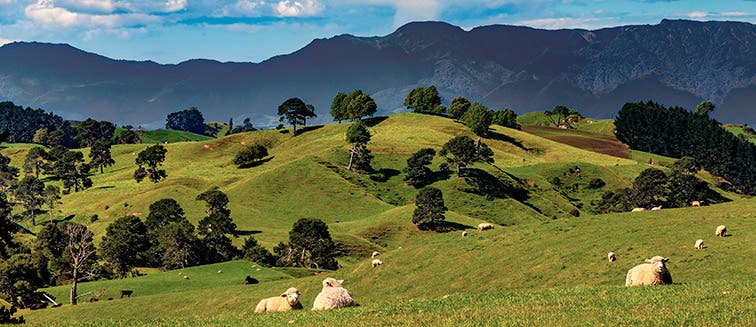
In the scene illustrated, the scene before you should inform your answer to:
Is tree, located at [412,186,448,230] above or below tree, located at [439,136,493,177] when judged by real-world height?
below

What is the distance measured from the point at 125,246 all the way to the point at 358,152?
268 feet

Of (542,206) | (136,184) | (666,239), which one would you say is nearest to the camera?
(666,239)

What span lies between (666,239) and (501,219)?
95306 millimetres

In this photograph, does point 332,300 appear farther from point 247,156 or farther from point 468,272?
point 247,156

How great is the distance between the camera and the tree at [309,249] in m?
105

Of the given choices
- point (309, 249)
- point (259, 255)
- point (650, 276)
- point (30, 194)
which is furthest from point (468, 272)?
point (30, 194)

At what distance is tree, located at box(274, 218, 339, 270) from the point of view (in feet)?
345

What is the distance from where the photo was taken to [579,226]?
197 feet

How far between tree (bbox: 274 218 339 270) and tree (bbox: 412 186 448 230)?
74.9 ft

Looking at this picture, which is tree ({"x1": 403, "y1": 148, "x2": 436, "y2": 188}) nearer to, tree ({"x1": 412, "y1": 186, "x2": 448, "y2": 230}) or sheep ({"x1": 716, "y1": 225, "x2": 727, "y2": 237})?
tree ({"x1": 412, "y1": 186, "x2": 448, "y2": 230})

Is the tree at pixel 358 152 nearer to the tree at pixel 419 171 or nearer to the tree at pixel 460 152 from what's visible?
the tree at pixel 419 171

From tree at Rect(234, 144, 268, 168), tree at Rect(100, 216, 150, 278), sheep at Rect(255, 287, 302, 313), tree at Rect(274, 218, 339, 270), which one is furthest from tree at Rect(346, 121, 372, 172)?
sheep at Rect(255, 287, 302, 313)

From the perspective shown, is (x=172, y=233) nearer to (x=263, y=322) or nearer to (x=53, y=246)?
(x=53, y=246)

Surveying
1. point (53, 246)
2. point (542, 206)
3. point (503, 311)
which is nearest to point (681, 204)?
point (542, 206)
